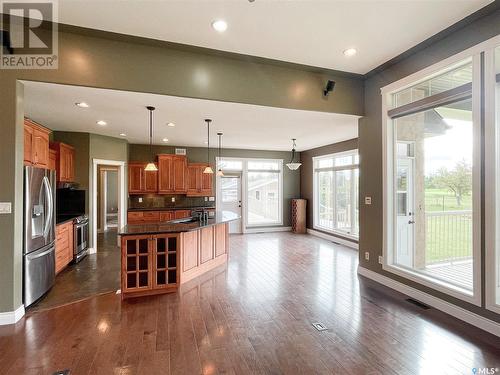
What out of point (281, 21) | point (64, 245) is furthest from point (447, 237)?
point (64, 245)

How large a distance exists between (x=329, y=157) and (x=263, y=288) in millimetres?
4814

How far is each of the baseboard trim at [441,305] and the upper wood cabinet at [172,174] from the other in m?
5.29

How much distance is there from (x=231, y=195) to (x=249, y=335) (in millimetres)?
5810

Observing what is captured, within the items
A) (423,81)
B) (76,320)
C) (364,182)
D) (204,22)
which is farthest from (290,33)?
(76,320)

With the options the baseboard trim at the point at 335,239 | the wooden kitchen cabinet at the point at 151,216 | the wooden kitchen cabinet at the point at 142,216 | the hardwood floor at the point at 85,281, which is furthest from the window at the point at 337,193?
the hardwood floor at the point at 85,281

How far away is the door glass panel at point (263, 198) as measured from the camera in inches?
328

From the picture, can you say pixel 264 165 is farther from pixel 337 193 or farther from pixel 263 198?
pixel 337 193

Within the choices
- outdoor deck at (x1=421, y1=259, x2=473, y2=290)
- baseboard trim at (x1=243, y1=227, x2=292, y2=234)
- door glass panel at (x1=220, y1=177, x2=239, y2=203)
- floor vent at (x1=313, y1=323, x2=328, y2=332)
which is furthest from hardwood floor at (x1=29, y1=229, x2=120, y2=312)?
outdoor deck at (x1=421, y1=259, x2=473, y2=290)

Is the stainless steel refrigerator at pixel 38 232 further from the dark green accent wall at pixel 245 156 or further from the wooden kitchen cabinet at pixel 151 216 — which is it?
the dark green accent wall at pixel 245 156

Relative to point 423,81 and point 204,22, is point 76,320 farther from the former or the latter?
point 423,81

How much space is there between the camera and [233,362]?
211 cm

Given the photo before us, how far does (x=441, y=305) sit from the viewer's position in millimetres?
2979

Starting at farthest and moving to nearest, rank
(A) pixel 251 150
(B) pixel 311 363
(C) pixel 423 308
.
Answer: (A) pixel 251 150
(C) pixel 423 308
(B) pixel 311 363

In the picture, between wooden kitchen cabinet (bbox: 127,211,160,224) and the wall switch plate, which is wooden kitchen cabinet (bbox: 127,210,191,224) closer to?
wooden kitchen cabinet (bbox: 127,211,160,224)
